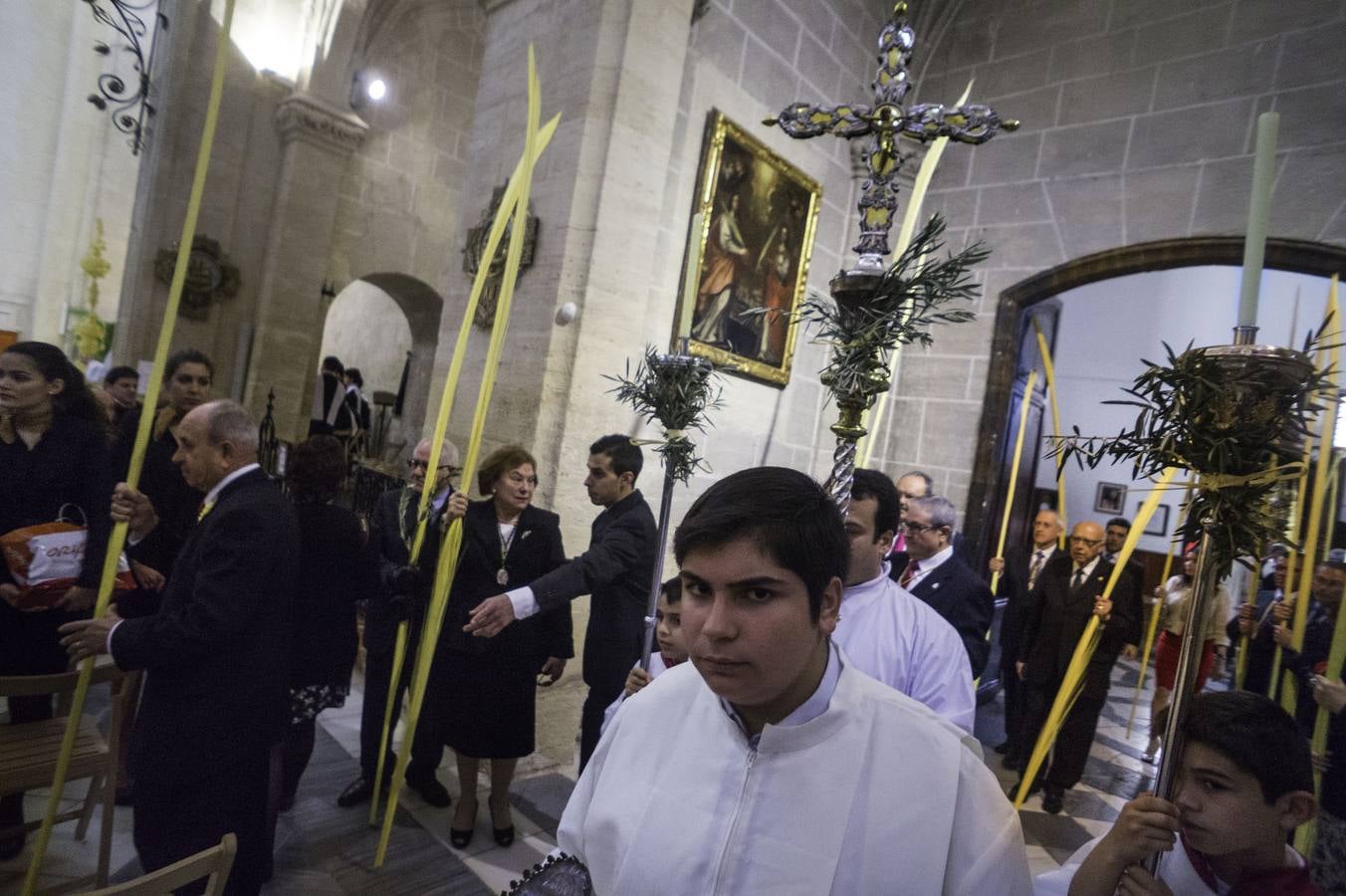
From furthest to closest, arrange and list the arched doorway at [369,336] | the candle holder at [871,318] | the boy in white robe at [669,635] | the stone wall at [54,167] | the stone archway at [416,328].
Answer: the arched doorway at [369,336] → the stone wall at [54,167] → the stone archway at [416,328] → the boy in white robe at [669,635] → the candle holder at [871,318]

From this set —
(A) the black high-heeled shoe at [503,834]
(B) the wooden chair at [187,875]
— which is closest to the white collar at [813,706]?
(B) the wooden chair at [187,875]

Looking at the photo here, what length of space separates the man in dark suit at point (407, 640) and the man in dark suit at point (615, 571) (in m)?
0.69

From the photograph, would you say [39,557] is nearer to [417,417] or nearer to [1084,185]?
[1084,185]

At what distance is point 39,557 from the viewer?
2.40 m

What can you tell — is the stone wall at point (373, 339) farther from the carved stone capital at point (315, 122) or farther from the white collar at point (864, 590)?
the white collar at point (864, 590)

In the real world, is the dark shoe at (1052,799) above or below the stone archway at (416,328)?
below

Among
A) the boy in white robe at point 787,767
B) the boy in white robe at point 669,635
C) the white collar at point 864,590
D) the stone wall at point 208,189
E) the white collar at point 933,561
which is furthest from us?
the stone wall at point 208,189

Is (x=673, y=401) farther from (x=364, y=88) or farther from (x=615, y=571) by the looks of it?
(x=364, y=88)

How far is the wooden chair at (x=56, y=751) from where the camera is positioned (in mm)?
2172

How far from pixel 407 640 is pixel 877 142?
2.84m

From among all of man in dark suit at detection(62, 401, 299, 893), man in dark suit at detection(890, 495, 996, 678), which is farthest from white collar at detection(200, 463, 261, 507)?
man in dark suit at detection(890, 495, 996, 678)

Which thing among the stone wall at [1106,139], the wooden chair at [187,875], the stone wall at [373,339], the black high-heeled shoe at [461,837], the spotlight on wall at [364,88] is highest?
the spotlight on wall at [364,88]

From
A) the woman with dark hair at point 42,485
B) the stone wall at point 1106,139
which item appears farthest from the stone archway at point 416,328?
the woman with dark hair at point 42,485

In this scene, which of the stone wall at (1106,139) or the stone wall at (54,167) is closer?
the stone wall at (1106,139)
